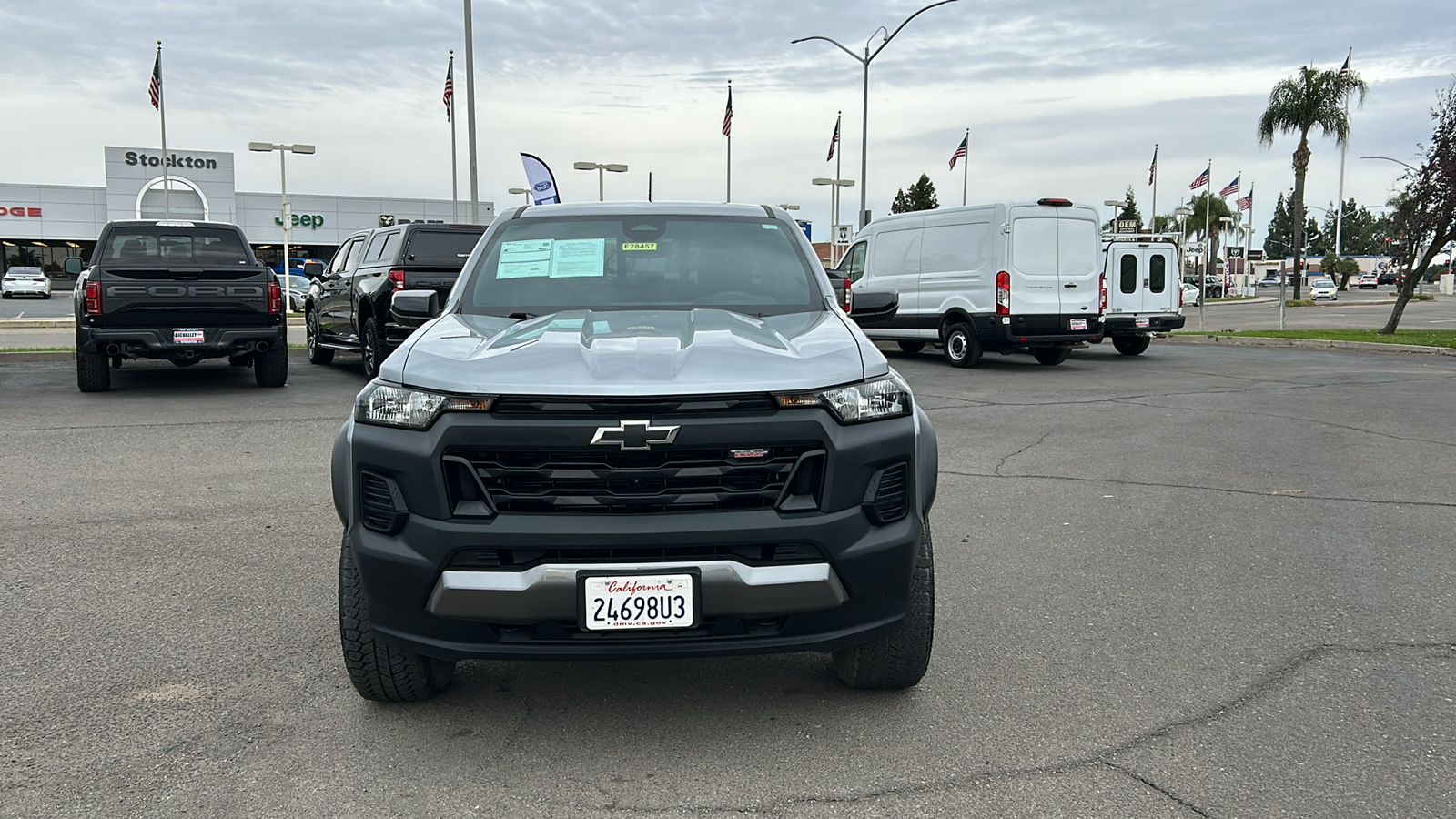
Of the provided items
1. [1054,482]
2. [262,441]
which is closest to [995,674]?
[1054,482]

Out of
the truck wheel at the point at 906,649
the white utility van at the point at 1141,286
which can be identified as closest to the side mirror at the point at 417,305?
the truck wheel at the point at 906,649

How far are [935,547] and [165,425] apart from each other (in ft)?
24.7

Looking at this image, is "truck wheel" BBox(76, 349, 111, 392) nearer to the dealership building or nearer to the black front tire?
the black front tire

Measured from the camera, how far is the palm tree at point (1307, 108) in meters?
46.4

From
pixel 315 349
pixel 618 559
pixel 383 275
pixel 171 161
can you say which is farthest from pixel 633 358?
pixel 171 161

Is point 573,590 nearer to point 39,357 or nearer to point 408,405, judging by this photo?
point 408,405

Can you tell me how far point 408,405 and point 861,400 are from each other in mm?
1327

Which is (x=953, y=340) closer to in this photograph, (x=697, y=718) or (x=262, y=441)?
(x=262, y=441)

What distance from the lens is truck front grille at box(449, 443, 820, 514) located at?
3152mm

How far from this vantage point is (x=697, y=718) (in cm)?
370

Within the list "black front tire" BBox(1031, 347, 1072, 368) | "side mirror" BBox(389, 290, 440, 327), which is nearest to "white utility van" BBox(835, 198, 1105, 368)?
"black front tire" BBox(1031, 347, 1072, 368)

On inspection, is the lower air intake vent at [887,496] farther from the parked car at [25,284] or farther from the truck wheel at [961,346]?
the parked car at [25,284]

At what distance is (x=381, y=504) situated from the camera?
322 cm

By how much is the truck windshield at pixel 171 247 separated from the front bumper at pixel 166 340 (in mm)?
955
